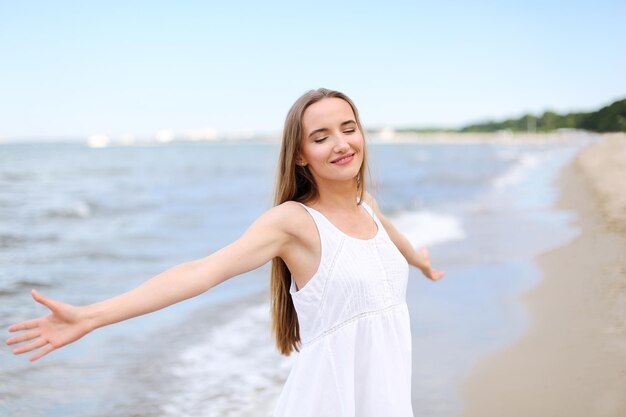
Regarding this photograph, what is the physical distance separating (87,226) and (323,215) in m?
14.1

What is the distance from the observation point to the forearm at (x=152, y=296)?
6.61ft

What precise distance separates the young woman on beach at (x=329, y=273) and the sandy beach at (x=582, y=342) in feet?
5.58

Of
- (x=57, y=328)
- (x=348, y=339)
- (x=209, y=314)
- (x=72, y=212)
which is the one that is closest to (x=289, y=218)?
(x=348, y=339)

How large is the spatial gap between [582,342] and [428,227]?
27.2ft

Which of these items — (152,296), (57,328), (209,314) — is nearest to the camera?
(57,328)

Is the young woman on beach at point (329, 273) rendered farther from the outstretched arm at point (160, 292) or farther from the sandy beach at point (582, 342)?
the sandy beach at point (582, 342)

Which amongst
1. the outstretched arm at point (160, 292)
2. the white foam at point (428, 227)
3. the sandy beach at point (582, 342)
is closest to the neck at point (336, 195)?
the outstretched arm at point (160, 292)

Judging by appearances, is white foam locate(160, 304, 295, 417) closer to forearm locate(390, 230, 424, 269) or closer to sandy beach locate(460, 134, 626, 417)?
sandy beach locate(460, 134, 626, 417)

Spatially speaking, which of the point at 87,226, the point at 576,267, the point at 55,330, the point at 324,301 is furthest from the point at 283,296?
the point at 87,226

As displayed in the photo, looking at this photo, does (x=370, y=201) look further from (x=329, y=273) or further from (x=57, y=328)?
(x=57, y=328)

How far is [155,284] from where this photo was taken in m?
2.15

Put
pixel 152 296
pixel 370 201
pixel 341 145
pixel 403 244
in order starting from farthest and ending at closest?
pixel 403 244
pixel 370 201
pixel 341 145
pixel 152 296

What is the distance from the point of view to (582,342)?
4.07m

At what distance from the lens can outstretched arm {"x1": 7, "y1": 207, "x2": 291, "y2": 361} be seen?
1.95m
